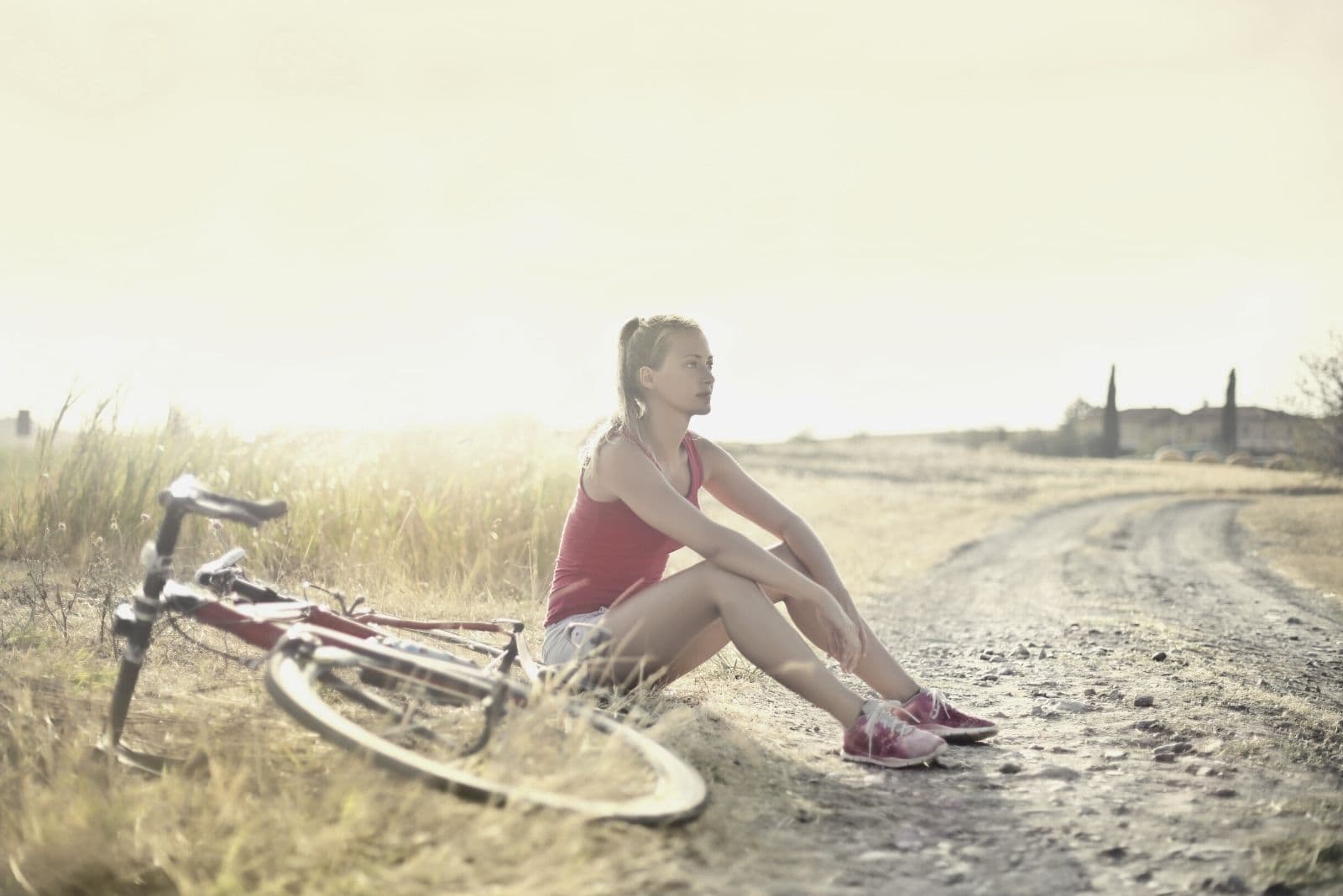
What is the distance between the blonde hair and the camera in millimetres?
4145

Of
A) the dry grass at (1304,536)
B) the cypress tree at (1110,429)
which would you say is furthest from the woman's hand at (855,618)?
the cypress tree at (1110,429)

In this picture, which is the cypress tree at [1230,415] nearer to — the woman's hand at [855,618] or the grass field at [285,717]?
the grass field at [285,717]

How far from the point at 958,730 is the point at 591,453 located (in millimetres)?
1796

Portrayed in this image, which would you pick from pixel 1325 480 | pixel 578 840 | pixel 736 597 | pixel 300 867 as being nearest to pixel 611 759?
pixel 578 840

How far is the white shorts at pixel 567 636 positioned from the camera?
4043 millimetres

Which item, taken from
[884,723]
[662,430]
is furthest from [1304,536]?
[662,430]

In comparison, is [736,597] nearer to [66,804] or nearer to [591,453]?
[591,453]

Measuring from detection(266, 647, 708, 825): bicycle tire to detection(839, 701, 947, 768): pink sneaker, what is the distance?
1076mm

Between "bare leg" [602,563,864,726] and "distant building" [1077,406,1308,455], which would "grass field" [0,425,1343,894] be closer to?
"bare leg" [602,563,864,726]

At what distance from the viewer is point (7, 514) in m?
7.63

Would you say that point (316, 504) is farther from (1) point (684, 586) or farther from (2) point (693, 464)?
(1) point (684, 586)

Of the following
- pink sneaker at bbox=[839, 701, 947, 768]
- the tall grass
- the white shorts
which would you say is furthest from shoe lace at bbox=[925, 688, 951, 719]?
the tall grass

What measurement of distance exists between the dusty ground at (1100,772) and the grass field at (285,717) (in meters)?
0.28

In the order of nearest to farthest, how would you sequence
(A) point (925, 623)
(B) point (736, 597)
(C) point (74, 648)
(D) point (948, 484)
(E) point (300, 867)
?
(E) point (300, 867) < (B) point (736, 597) < (C) point (74, 648) < (A) point (925, 623) < (D) point (948, 484)
